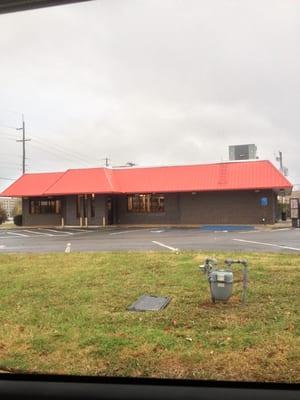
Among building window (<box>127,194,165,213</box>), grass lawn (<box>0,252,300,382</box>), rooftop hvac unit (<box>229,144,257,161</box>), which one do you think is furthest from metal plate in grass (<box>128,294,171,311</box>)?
rooftop hvac unit (<box>229,144,257,161</box>)

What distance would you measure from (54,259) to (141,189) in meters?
22.1

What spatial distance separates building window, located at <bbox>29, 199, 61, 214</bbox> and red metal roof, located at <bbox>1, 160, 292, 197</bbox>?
0.94 meters

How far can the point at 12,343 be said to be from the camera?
16.9 ft

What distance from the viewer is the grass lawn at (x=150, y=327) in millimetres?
4367

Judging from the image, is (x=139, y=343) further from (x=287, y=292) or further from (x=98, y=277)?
(x=98, y=277)

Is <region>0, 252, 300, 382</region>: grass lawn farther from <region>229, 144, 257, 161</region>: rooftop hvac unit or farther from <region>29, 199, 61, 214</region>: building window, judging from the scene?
<region>229, 144, 257, 161</region>: rooftop hvac unit

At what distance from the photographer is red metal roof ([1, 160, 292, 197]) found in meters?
32.1

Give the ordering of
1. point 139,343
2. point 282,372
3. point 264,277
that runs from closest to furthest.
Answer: point 282,372 → point 139,343 → point 264,277

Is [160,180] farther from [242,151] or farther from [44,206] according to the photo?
[242,151]

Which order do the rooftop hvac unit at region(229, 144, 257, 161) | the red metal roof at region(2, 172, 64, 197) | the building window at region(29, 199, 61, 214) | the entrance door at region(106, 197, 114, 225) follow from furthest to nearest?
the rooftop hvac unit at region(229, 144, 257, 161) → the building window at region(29, 199, 61, 214) → the red metal roof at region(2, 172, 64, 197) → the entrance door at region(106, 197, 114, 225)

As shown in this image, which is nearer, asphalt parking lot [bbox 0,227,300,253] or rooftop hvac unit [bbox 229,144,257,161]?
asphalt parking lot [bbox 0,227,300,253]

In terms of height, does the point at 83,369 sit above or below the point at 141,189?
below

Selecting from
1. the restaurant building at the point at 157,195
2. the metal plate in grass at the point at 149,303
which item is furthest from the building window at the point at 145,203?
the metal plate in grass at the point at 149,303

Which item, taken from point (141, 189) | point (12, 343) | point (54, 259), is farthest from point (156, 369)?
point (141, 189)
